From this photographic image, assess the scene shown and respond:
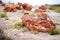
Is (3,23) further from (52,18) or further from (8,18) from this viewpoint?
(52,18)

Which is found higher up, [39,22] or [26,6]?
[26,6]

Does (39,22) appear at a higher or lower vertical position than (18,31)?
higher

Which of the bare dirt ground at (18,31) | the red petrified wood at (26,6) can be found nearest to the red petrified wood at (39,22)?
the bare dirt ground at (18,31)

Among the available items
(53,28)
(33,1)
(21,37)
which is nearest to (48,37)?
(53,28)

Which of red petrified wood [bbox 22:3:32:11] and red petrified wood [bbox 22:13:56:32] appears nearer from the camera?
red petrified wood [bbox 22:13:56:32]

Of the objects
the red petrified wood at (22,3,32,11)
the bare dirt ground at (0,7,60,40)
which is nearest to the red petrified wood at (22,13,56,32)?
the bare dirt ground at (0,7,60,40)

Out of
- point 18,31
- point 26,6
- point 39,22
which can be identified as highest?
point 26,6

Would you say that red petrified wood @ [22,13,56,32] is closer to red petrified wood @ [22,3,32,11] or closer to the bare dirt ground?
the bare dirt ground

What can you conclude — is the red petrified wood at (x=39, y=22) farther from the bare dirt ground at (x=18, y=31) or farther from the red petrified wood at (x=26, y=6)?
the red petrified wood at (x=26, y=6)

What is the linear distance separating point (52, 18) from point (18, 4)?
838mm

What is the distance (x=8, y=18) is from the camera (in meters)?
4.79

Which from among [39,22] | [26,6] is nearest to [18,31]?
[39,22]

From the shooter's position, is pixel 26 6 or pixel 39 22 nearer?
pixel 39 22

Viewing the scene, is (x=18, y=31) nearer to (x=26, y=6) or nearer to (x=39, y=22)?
(x=39, y=22)
